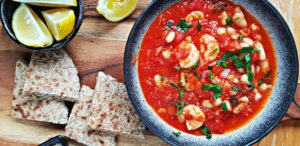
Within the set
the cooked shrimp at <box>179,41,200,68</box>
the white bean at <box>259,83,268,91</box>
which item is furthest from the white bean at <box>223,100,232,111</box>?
the cooked shrimp at <box>179,41,200,68</box>

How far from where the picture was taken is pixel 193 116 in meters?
3.92

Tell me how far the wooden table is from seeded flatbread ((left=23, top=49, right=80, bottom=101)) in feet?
0.44

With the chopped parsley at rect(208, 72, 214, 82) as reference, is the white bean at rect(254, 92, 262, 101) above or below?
below

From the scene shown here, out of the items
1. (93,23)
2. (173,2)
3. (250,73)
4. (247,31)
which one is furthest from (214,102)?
(93,23)

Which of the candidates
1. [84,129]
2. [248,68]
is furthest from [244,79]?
[84,129]

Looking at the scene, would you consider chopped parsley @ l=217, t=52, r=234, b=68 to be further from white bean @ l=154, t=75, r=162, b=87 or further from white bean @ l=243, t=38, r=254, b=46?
white bean @ l=154, t=75, r=162, b=87

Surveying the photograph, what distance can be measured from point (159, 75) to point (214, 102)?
0.56 m

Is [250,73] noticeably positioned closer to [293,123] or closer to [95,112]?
[293,123]

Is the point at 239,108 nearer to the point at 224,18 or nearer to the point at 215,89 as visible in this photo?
the point at 215,89

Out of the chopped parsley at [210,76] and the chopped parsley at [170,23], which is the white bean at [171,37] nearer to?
the chopped parsley at [170,23]

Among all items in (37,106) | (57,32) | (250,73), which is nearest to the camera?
(250,73)

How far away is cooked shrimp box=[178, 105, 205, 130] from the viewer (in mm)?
3914

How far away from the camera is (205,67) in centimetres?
393

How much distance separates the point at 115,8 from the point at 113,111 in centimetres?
102
